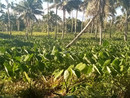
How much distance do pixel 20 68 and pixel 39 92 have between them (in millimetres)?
541

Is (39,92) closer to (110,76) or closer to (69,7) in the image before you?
(110,76)

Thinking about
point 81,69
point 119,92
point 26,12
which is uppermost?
point 26,12

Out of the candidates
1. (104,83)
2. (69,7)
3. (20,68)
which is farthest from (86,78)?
(69,7)

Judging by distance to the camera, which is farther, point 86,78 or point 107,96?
point 86,78

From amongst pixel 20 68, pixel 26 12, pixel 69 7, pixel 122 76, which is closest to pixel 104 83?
pixel 122 76

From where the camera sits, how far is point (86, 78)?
12.1 feet

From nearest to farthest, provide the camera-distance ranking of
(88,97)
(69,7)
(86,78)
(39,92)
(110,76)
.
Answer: (88,97) → (39,92) → (110,76) → (86,78) → (69,7)

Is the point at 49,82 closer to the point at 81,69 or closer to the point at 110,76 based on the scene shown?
the point at 81,69

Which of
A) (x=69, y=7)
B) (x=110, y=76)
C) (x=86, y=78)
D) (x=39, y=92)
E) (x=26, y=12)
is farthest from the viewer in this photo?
(x=26, y=12)

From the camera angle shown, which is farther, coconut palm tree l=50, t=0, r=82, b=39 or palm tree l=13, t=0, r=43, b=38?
palm tree l=13, t=0, r=43, b=38

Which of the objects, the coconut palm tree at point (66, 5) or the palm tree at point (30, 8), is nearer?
the coconut palm tree at point (66, 5)

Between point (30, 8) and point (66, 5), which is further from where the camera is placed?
point (30, 8)

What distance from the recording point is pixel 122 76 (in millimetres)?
3455

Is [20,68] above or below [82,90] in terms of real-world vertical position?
above
